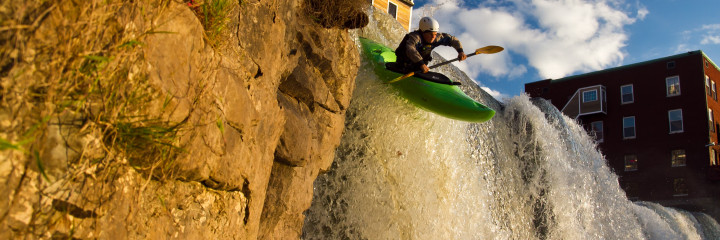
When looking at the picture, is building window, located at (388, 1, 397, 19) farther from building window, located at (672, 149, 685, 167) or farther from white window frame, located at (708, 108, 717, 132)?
white window frame, located at (708, 108, 717, 132)

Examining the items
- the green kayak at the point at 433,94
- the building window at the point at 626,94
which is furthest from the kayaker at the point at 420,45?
the building window at the point at 626,94

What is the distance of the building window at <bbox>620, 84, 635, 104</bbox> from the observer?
25391 millimetres

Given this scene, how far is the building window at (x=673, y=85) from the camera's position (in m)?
24.1

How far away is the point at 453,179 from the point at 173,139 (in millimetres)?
4950

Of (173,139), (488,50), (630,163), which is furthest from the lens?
(630,163)

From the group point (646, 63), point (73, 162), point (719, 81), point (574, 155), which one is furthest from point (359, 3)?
point (719, 81)

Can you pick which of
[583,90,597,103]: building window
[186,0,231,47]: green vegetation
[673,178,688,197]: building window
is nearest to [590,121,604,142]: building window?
[583,90,597,103]: building window

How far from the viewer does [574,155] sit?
994cm

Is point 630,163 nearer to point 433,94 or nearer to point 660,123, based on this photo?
point 660,123

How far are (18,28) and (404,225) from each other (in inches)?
187

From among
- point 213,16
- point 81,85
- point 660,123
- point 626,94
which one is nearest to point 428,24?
point 213,16

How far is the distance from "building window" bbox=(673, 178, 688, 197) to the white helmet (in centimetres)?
2050

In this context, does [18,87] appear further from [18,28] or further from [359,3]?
[359,3]

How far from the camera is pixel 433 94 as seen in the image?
20.2 ft
